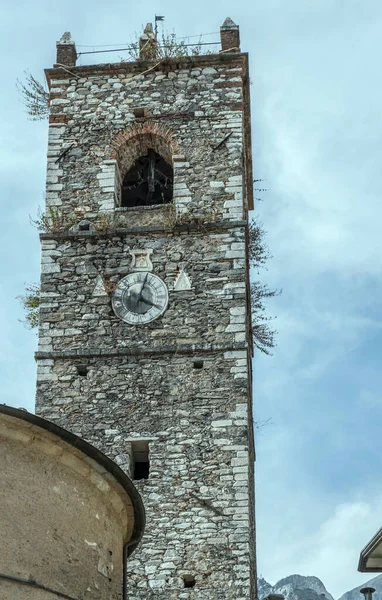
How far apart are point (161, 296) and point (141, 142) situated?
2826mm

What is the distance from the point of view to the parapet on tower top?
19.4 m

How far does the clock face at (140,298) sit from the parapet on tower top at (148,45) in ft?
13.0

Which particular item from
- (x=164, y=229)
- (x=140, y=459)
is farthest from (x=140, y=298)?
(x=140, y=459)

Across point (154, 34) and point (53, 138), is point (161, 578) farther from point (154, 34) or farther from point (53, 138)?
point (154, 34)

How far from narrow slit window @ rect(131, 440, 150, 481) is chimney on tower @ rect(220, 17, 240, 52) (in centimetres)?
661

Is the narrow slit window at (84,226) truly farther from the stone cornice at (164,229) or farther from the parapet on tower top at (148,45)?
the parapet on tower top at (148,45)

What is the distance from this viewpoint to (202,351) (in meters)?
16.7

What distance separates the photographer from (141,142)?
738 inches

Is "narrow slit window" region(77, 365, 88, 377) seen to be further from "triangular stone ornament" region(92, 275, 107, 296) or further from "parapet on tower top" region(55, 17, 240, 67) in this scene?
"parapet on tower top" region(55, 17, 240, 67)

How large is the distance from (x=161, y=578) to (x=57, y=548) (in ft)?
17.6

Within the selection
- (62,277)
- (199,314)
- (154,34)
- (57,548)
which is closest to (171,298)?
(199,314)

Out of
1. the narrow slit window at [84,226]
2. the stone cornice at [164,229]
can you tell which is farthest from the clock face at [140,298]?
the narrow slit window at [84,226]

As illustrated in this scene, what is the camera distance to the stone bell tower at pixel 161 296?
50.9 feet

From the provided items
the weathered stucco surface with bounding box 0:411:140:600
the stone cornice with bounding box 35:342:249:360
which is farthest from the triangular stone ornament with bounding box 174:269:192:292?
the weathered stucco surface with bounding box 0:411:140:600
